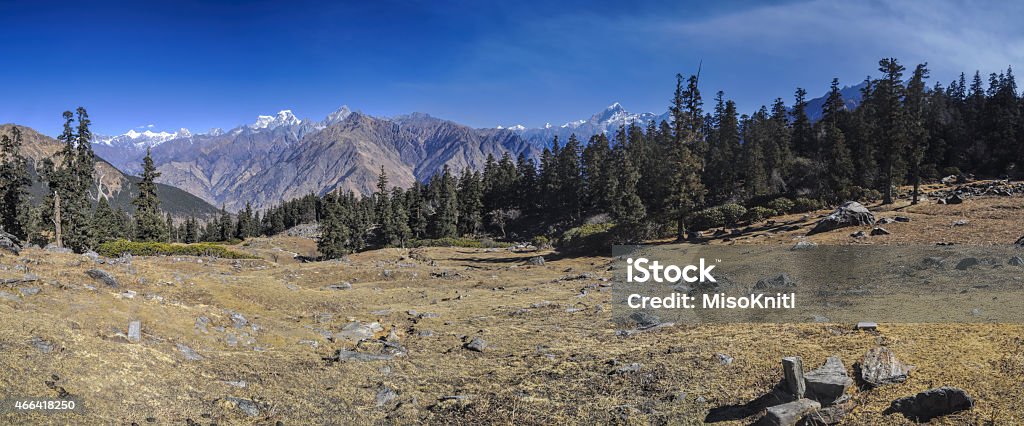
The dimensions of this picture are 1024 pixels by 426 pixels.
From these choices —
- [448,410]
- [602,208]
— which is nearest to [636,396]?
[448,410]

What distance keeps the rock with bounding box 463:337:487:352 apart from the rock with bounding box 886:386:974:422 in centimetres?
1146

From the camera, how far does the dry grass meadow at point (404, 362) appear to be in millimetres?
9938

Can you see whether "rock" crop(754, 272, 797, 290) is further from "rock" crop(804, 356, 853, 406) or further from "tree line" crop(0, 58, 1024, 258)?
"tree line" crop(0, 58, 1024, 258)

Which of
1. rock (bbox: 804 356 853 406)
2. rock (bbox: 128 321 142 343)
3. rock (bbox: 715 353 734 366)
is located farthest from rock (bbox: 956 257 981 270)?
rock (bbox: 128 321 142 343)

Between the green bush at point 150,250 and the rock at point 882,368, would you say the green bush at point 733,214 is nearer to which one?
the rock at point 882,368

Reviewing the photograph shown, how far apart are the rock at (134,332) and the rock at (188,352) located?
Answer: 3.20 feet

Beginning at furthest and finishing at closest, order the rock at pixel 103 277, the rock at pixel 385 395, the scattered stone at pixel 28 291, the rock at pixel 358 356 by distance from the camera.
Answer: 1. the rock at pixel 103 277
2. the rock at pixel 358 356
3. the scattered stone at pixel 28 291
4. the rock at pixel 385 395

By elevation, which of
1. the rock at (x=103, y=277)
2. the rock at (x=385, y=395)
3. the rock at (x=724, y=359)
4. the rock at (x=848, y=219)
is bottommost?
the rock at (x=385, y=395)

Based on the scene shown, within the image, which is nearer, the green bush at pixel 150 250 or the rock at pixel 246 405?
the rock at pixel 246 405

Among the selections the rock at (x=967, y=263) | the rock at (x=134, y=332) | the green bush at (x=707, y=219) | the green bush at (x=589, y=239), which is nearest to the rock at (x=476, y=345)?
the rock at (x=134, y=332)

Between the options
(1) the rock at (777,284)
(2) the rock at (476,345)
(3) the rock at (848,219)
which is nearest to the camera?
(2) the rock at (476,345)

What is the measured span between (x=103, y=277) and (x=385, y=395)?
14.1m

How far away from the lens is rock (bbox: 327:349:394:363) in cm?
1541

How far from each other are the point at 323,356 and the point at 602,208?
87.2m
